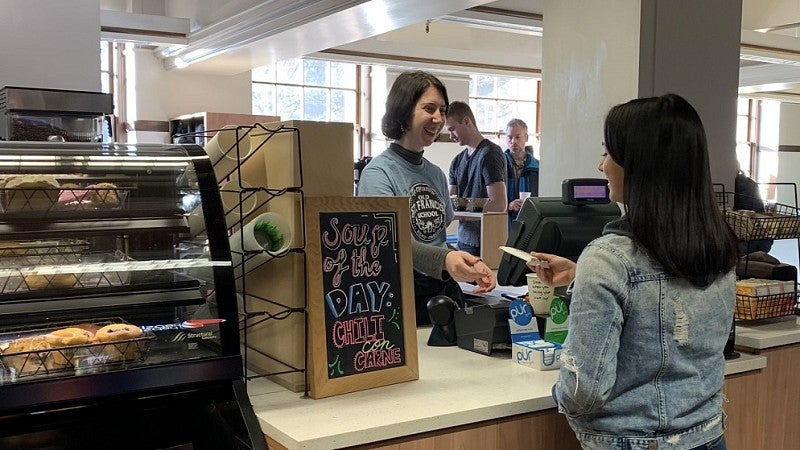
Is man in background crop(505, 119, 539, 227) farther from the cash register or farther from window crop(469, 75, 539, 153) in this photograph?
window crop(469, 75, 539, 153)

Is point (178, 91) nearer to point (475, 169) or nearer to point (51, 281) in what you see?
point (475, 169)

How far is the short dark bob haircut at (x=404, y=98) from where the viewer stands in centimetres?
228

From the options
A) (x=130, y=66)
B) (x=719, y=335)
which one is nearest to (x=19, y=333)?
(x=719, y=335)

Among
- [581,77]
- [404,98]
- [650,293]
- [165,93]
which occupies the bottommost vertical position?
[650,293]

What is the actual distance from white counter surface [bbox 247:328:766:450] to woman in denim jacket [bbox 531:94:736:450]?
18 cm

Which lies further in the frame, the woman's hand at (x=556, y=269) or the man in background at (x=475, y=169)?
the man in background at (x=475, y=169)

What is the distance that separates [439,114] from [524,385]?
97 cm

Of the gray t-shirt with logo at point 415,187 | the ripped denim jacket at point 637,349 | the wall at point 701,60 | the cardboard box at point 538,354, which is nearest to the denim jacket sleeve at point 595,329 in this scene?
the ripped denim jacket at point 637,349

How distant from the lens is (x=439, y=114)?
2316 mm

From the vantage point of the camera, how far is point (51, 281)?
127 centimetres

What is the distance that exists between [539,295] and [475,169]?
283 centimetres

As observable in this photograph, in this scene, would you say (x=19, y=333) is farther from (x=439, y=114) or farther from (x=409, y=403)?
(x=439, y=114)

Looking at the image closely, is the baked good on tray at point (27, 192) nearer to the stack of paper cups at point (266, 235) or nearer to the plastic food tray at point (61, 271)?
the plastic food tray at point (61, 271)

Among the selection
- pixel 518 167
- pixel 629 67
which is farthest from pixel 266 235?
pixel 518 167
